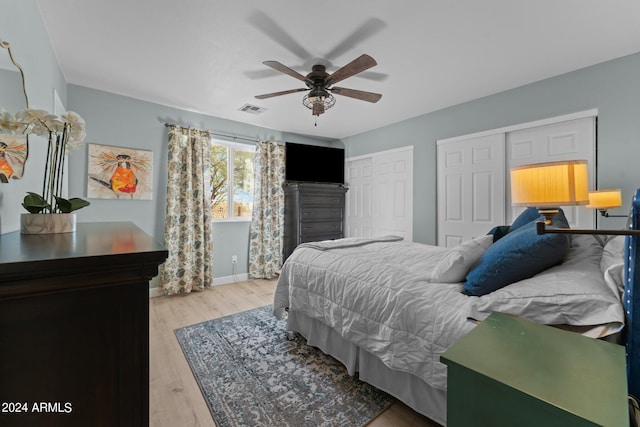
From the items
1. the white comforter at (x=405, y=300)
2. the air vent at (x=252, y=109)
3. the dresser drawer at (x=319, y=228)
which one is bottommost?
the white comforter at (x=405, y=300)

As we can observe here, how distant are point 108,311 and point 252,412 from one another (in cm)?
130

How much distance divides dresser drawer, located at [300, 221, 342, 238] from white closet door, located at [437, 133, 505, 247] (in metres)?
1.72

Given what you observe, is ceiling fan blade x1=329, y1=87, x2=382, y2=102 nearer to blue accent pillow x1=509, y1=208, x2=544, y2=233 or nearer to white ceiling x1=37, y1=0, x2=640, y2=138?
white ceiling x1=37, y1=0, x2=640, y2=138


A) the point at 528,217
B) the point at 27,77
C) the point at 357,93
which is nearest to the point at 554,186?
the point at 528,217

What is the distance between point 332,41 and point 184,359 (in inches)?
108

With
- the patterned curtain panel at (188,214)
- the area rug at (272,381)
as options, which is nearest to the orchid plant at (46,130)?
the area rug at (272,381)

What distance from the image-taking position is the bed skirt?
1.45 meters

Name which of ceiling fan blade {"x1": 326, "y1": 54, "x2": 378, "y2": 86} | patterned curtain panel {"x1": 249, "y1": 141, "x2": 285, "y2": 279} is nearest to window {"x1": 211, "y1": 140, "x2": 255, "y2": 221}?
patterned curtain panel {"x1": 249, "y1": 141, "x2": 285, "y2": 279}

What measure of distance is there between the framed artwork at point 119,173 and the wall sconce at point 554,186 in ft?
12.6

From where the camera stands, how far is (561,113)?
2.75 metres

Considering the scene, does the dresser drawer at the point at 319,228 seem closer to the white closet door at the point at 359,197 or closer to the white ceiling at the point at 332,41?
the white closet door at the point at 359,197

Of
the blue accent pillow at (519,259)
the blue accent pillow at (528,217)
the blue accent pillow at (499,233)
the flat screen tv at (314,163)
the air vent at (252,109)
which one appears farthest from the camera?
the flat screen tv at (314,163)

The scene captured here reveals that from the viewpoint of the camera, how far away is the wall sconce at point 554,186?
855 millimetres

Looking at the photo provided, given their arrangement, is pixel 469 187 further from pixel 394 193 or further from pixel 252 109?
pixel 252 109
